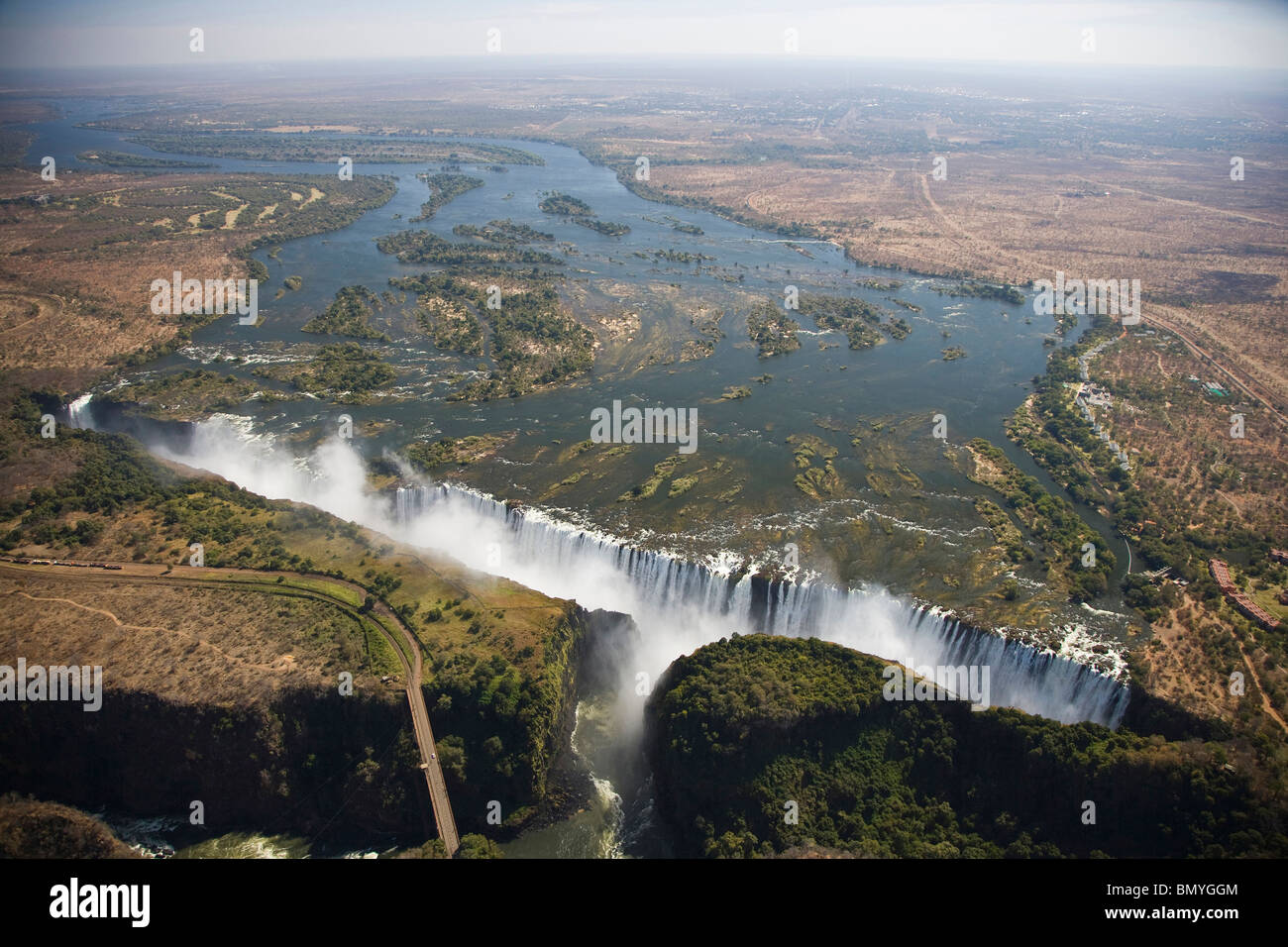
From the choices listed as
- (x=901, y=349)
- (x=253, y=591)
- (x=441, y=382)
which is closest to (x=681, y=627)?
(x=253, y=591)

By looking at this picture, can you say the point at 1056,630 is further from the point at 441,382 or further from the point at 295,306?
the point at 295,306

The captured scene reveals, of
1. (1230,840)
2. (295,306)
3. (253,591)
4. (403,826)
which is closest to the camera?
(1230,840)

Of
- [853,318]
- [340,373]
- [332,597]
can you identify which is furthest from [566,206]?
[332,597]

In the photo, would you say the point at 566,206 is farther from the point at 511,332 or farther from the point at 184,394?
the point at 184,394

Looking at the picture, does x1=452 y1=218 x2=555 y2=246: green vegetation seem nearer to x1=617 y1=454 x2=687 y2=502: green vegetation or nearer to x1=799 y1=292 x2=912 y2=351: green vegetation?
x1=799 y1=292 x2=912 y2=351: green vegetation

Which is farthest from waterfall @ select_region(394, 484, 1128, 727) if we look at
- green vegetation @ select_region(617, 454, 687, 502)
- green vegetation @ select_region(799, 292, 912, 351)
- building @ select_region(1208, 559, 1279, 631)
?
green vegetation @ select_region(799, 292, 912, 351)
